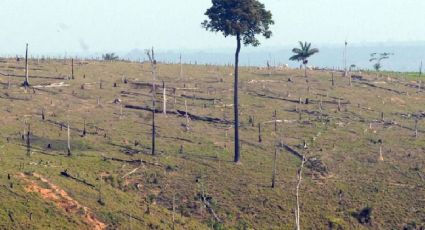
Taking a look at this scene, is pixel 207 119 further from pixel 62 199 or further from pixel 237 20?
pixel 62 199

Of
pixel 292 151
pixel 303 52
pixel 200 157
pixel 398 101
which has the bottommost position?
pixel 200 157

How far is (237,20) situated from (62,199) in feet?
90.3

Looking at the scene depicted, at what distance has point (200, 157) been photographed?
6350 cm

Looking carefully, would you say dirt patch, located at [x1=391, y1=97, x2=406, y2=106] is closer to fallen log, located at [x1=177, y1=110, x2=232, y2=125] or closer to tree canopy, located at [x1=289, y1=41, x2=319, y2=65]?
tree canopy, located at [x1=289, y1=41, x2=319, y2=65]

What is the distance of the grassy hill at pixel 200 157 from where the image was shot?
1882 inches

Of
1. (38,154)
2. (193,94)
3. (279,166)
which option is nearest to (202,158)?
(279,166)

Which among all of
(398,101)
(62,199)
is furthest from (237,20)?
(398,101)

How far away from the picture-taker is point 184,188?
54.8m

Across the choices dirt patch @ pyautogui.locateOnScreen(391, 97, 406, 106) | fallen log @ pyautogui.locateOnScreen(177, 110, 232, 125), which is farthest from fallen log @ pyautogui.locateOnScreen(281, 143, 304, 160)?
dirt patch @ pyautogui.locateOnScreen(391, 97, 406, 106)

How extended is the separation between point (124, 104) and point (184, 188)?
30939mm

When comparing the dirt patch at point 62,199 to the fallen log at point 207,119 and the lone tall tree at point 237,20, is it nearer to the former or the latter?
the lone tall tree at point 237,20

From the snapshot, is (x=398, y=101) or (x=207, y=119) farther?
(x=398, y=101)

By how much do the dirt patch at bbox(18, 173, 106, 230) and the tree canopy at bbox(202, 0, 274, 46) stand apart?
2541cm

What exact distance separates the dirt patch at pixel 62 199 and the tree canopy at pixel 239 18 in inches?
1001
